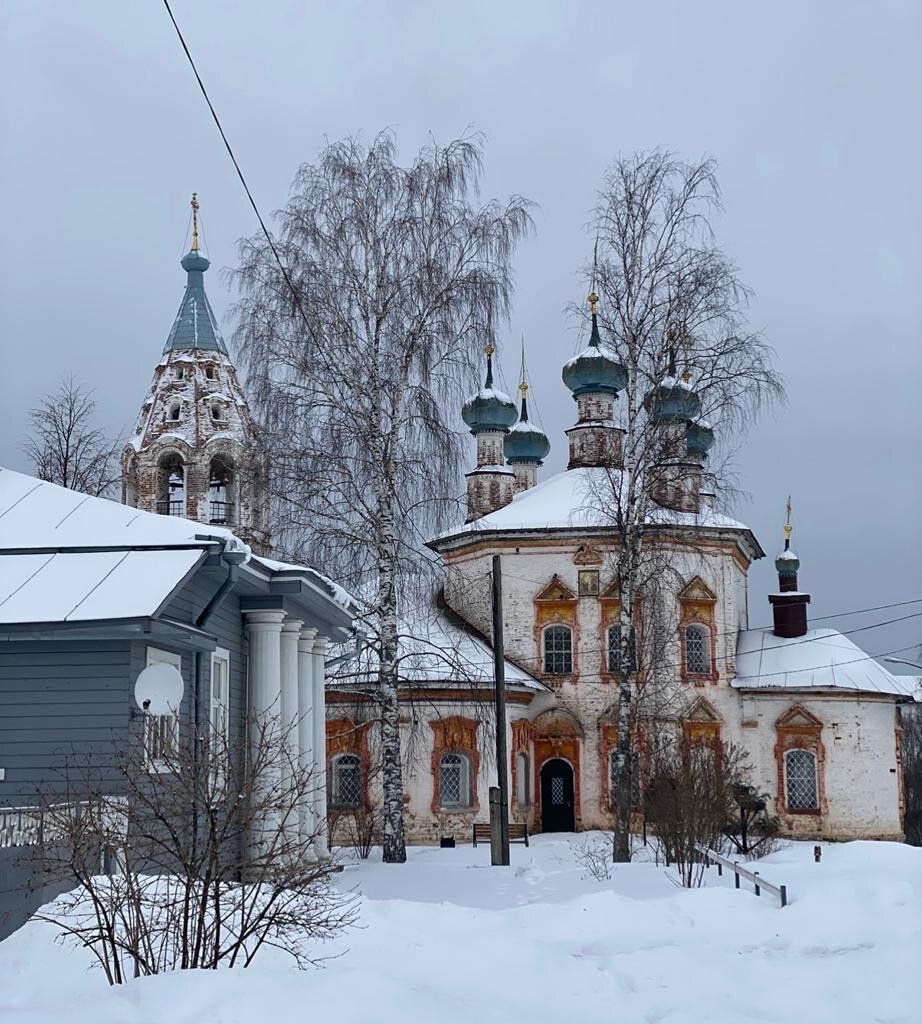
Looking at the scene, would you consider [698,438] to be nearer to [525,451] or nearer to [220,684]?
[220,684]

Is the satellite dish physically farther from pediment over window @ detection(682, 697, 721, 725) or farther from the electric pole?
pediment over window @ detection(682, 697, 721, 725)

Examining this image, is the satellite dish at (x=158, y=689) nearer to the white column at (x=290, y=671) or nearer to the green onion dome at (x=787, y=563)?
the white column at (x=290, y=671)

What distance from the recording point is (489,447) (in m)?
34.3

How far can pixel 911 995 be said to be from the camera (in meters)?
7.40

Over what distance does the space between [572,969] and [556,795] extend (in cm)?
2203

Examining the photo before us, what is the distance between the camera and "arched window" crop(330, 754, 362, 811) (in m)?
26.8

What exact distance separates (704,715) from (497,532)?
20.4ft

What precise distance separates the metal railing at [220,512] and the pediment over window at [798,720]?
1375cm

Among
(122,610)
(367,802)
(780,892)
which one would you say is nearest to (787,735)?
(367,802)

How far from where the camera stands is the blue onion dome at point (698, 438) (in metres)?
17.5

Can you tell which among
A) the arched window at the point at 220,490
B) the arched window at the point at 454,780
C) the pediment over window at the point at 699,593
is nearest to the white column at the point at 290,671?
the arched window at the point at 220,490

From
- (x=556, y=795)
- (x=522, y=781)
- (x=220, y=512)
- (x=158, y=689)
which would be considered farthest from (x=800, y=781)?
(x=158, y=689)

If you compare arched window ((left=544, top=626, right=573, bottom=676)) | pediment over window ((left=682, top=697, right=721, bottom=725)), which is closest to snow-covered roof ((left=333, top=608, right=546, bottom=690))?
arched window ((left=544, top=626, right=573, bottom=676))

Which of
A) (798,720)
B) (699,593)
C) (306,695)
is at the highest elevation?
(699,593)
